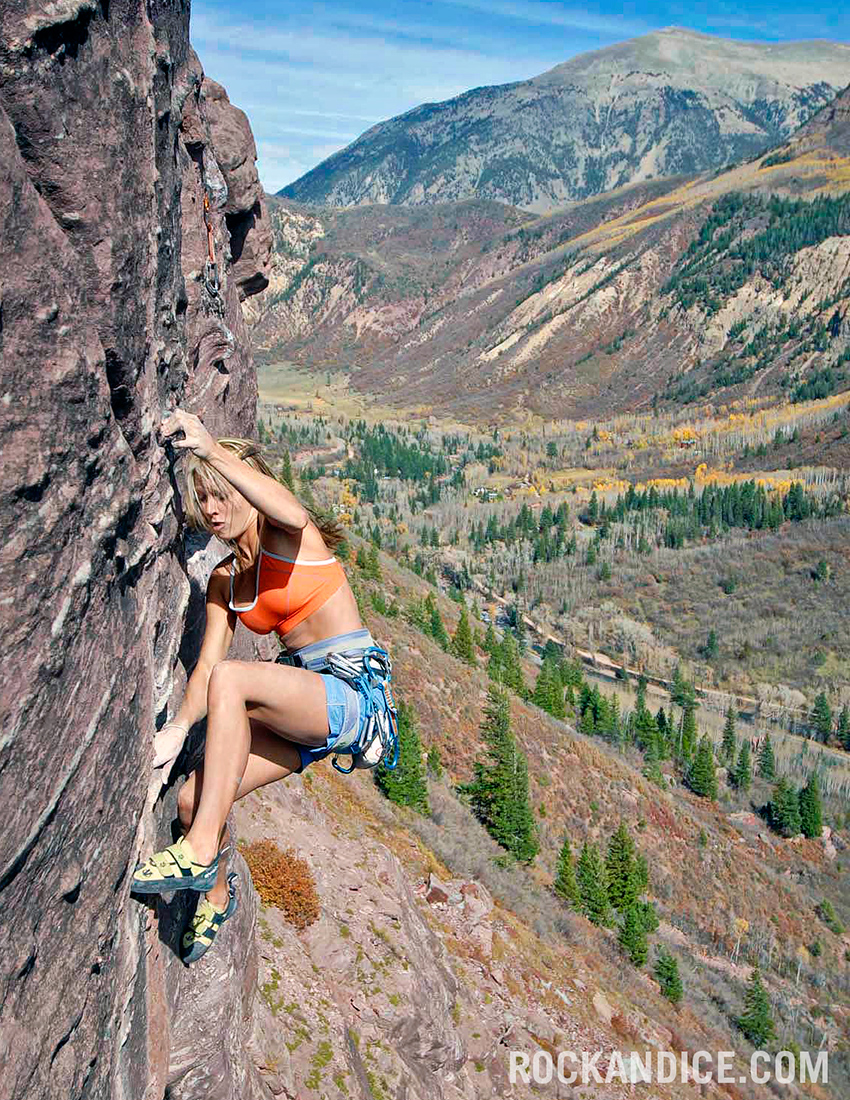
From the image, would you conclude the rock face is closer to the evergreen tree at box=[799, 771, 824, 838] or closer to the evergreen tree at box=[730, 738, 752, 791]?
the evergreen tree at box=[799, 771, 824, 838]

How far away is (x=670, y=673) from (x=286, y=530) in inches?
2994

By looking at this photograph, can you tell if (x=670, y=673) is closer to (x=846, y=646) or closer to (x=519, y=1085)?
(x=846, y=646)

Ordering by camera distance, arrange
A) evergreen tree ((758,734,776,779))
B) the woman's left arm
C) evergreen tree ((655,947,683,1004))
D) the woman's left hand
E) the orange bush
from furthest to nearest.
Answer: evergreen tree ((758,734,776,779))
evergreen tree ((655,947,683,1004))
the orange bush
the woman's left hand
the woman's left arm

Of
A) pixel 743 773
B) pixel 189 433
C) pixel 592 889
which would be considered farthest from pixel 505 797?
pixel 743 773

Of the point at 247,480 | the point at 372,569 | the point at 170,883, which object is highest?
the point at 247,480

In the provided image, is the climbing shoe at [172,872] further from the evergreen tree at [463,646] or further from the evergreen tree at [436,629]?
the evergreen tree at [436,629]

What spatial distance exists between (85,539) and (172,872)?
201 centimetres

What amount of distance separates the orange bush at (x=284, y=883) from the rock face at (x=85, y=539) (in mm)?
5050

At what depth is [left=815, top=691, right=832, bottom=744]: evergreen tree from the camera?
66.2 m

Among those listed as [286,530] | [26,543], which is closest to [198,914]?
[286,530]

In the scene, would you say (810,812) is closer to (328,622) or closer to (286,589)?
(328,622)

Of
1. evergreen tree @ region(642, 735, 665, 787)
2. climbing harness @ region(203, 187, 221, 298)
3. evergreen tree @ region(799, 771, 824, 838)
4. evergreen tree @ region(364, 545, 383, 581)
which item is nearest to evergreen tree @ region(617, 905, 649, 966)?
evergreen tree @ region(642, 735, 665, 787)

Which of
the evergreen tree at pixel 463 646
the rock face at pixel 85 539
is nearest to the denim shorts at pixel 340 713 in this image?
the rock face at pixel 85 539

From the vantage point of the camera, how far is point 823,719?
218 ft
